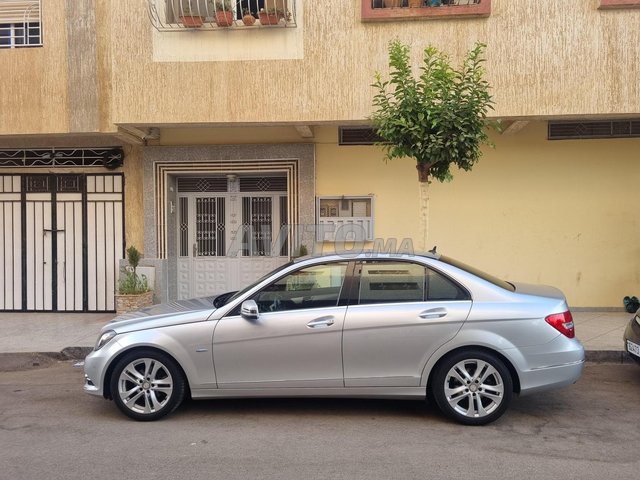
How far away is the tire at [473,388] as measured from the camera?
4.93 m

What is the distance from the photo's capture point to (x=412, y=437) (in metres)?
4.73

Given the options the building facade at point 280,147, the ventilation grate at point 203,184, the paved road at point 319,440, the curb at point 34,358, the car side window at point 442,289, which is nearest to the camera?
the paved road at point 319,440

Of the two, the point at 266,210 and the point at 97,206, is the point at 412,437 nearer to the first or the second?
the point at 266,210

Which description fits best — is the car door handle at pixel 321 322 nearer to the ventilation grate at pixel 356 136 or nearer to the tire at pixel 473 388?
the tire at pixel 473 388

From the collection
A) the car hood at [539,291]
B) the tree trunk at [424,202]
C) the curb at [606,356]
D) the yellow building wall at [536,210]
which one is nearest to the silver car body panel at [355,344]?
the car hood at [539,291]

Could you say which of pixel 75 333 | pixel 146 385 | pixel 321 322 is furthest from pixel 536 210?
pixel 75 333

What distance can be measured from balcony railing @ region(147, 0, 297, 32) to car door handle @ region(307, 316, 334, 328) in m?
5.12

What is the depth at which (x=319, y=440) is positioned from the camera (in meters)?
4.68

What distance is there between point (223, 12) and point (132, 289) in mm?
4494

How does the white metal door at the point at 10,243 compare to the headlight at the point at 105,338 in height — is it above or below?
above

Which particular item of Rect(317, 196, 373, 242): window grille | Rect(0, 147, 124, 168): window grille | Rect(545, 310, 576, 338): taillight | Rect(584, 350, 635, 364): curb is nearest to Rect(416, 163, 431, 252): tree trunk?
Rect(545, 310, 576, 338): taillight

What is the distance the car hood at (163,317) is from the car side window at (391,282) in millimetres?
1387

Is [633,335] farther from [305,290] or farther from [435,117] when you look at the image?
[305,290]

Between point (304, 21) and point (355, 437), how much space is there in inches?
238
